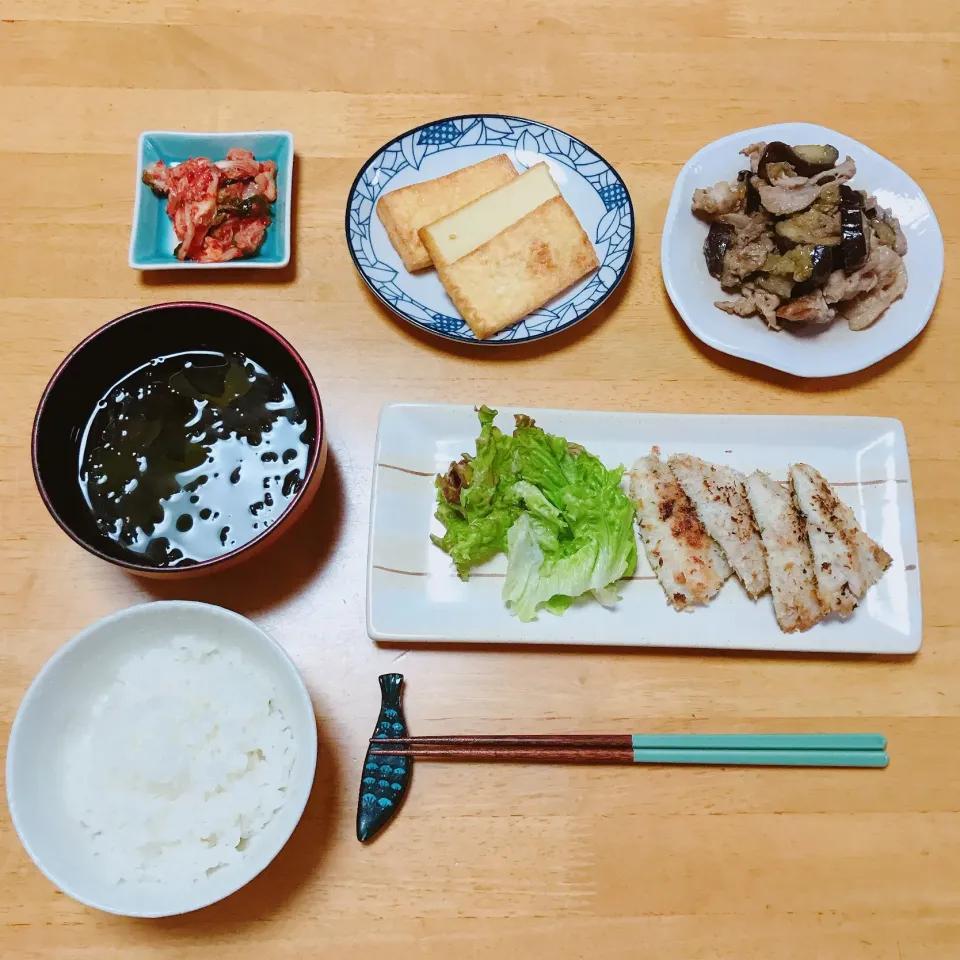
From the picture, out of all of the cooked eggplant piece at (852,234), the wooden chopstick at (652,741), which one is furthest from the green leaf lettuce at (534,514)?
the cooked eggplant piece at (852,234)

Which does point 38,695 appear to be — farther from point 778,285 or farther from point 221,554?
point 778,285

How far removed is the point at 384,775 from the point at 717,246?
1720 mm

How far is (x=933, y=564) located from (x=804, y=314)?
77 cm

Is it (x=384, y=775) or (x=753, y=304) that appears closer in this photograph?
(x=384, y=775)

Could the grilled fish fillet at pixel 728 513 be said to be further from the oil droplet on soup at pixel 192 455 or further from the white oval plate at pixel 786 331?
the oil droplet on soup at pixel 192 455

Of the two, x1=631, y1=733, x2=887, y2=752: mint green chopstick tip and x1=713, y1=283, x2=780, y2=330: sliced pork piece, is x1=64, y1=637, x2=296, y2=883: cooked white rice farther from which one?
x1=713, y1=283, x2=780, y2=330: sliced pork piece

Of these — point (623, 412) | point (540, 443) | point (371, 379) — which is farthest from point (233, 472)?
point (623, 412)

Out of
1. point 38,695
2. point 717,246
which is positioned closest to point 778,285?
point 717,246

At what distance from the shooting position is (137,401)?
184 cm

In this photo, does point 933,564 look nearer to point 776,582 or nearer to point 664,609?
point 776,582

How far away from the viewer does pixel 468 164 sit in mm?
2436

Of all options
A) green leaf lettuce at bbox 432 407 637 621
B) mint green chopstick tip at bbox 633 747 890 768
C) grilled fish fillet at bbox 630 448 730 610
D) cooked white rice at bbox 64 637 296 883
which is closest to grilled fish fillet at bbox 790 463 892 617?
grilled fish fillet at bbox 630 448 730 610

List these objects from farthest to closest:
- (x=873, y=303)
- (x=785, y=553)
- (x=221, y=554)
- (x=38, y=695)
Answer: (x=873, y=303) → (x=785, y=553) → (x=221, y=554) → (x=38, y=695)

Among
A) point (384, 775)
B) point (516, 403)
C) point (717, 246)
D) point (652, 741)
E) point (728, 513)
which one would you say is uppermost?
point (717, 246)
